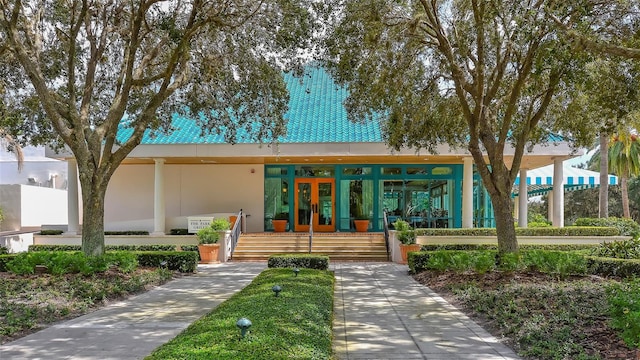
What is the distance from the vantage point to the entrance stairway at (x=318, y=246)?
60.5ft

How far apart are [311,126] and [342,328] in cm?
1500

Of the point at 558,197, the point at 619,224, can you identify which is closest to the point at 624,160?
the point at 619,224

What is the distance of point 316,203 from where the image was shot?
23297mm

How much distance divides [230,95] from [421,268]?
7322 millimetres

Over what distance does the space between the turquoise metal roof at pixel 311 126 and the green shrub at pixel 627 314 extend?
521 inches

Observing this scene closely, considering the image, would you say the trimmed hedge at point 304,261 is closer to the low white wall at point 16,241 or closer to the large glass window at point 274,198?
the large glass window at point 274,198

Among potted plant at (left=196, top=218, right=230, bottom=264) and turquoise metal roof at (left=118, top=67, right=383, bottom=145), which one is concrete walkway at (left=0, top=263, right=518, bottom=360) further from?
turquoise metal roof at (left=118, top=67, right=383, bottom=145)

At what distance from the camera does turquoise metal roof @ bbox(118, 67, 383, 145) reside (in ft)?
66.7

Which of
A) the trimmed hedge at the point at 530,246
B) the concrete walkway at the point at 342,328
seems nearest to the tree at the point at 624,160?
the trimmed hedge at the point at 530,246

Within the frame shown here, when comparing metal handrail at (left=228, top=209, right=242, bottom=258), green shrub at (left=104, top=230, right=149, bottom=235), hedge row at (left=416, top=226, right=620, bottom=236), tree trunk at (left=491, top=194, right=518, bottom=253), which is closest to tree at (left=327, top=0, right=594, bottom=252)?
tree trunk at (left=491, top=194, right=518, bottom=253)

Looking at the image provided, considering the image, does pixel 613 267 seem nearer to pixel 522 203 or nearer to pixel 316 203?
pixel 522 203

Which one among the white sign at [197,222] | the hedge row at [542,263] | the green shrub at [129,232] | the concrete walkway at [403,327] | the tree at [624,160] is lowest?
the concrete walkway at [403,327]

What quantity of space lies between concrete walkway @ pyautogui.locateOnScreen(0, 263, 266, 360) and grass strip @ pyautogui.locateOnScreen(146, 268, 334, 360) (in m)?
0.79

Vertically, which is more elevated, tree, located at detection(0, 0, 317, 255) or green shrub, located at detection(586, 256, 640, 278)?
tree, located at detection(0, 0, 317, 255)
